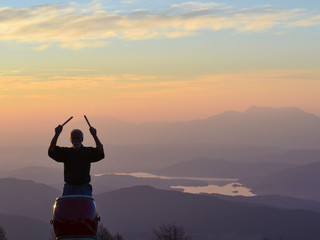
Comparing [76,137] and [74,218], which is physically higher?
[76,137]

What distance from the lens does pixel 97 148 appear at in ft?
37.3

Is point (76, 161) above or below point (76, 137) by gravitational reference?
below

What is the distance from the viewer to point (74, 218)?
1140cm

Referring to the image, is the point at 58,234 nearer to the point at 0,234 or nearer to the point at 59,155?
the point at 59,155

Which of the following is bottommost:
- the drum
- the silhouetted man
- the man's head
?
the drum

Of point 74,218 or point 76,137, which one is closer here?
point 74,218

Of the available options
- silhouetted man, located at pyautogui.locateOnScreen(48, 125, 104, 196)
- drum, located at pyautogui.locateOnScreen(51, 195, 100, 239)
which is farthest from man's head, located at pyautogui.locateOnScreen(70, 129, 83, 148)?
drum, located at pyautogui.locateOnScreen(51, 195, 100, 239)

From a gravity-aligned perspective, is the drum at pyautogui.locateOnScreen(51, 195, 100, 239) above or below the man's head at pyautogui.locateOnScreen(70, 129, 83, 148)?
below

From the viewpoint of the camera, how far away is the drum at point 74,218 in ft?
37.3

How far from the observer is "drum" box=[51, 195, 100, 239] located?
37.3ft

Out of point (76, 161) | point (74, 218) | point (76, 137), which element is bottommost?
point (74, 218)

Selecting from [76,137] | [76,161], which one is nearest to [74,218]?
[76,161]

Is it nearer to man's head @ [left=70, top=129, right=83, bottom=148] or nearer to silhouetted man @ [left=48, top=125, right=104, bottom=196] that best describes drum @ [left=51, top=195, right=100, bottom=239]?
silhouetted man @ [left=48, top=125, right=104, bottom=196]

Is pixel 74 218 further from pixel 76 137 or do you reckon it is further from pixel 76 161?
pixel 76 137
